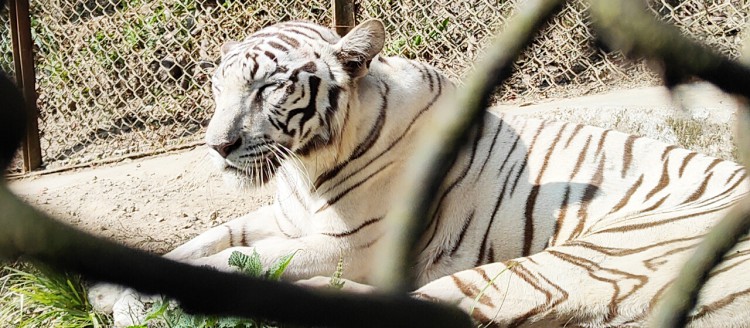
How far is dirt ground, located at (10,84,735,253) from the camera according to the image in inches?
196

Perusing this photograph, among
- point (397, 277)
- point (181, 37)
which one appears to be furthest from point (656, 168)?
point (181, 37)

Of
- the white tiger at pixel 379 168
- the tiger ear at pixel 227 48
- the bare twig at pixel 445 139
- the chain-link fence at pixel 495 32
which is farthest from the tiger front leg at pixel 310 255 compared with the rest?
the bare twig at pixel 445 139

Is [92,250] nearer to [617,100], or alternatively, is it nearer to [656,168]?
[656,168]

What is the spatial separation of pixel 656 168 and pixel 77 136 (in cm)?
516

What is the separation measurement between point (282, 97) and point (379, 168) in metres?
0.49

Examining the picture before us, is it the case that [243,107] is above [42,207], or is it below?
below

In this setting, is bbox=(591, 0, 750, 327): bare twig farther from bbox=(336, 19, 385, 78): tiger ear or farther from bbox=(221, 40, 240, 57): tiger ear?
bbox=(221, 40, 240, 57): tiger ear

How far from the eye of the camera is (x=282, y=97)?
3.51 meters

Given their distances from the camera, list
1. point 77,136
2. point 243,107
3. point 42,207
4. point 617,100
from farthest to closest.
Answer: point 77,136
point 617,100
point 243,107
point 42,207

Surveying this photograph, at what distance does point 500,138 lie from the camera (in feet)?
12.7

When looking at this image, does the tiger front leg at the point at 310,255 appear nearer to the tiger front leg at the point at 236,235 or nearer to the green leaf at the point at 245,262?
the tiger front leg at the point at 236,235

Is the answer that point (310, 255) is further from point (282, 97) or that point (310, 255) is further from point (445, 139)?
point (445, 139)

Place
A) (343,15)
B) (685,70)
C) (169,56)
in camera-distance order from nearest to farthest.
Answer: (685,70), (343,15), (169,56)

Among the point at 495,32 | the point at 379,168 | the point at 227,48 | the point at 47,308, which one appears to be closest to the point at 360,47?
the point at 379,168
